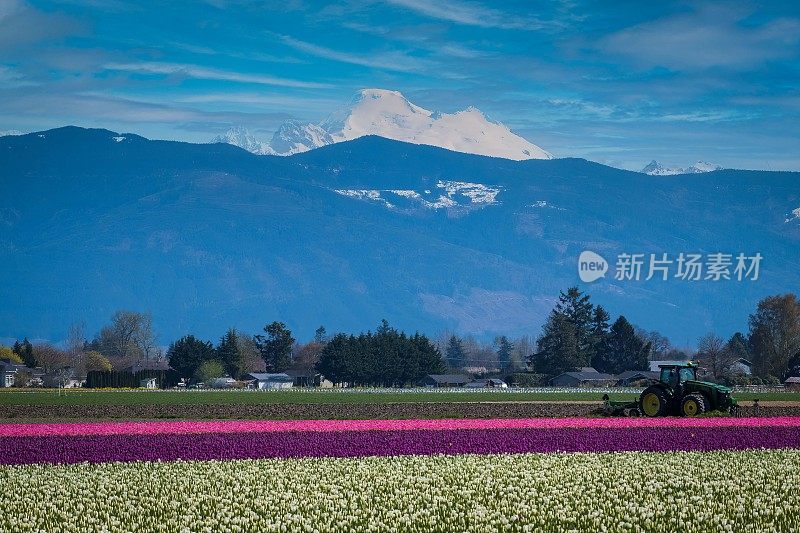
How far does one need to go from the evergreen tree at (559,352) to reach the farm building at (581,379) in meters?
2.34

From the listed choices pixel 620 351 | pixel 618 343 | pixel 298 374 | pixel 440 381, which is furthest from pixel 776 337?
pixel 298 374

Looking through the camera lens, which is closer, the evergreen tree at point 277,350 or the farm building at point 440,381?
the farm building at point 440,381

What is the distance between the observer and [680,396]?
43.9 meters

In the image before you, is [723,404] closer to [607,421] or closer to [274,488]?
[607,421]

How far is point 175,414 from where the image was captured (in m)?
51.9

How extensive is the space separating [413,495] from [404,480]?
1.94m

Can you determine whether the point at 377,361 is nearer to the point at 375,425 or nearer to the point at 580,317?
the point at 580,317

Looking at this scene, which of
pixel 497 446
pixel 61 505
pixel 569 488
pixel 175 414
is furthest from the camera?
pixel 175 414

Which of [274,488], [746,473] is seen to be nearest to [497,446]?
[746,473]

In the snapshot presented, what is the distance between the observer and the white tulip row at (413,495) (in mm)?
18969

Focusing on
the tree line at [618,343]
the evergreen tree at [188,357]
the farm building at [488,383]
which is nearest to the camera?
the evergreen tree at [188,357]

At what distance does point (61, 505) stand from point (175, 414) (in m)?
31.6

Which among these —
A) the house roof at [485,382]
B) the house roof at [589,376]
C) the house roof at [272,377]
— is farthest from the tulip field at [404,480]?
the house roof at [272,377]

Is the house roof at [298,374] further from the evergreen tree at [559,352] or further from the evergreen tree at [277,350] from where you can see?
the evergreen tree at [559,352]
